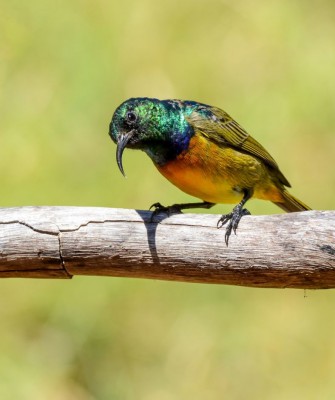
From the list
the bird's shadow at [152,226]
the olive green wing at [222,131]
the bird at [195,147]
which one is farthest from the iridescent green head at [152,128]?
the bird's shadow at [152,226]

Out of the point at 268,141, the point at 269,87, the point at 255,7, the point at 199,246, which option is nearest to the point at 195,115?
the point at 199,246

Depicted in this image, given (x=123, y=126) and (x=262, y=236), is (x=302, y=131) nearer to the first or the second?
(x=123, y=126)

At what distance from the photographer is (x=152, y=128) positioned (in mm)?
6086

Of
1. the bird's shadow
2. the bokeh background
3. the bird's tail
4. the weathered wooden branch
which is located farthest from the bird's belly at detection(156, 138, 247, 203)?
the bokeh background

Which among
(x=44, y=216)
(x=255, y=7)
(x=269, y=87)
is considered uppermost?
(x=255, y=7)

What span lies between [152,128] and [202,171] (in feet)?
1.34

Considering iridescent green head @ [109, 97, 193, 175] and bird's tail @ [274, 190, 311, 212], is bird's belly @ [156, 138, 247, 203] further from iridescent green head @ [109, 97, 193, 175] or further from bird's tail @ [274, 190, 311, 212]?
bird's tail @ [274, 190, 311, 212]

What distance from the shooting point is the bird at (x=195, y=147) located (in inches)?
236

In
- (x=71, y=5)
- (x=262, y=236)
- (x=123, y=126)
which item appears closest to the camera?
(x=262, y=236)

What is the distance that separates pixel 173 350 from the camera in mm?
7629

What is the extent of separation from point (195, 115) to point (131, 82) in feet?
11.4

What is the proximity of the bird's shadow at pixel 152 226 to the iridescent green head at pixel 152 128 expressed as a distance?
0.70 metres

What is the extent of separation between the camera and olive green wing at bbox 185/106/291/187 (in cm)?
636

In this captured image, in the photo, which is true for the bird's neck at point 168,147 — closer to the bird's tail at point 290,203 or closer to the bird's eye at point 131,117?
the bird's eye at point 131,117
